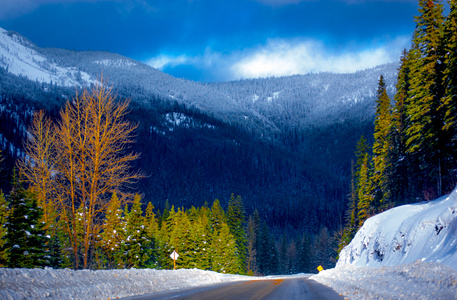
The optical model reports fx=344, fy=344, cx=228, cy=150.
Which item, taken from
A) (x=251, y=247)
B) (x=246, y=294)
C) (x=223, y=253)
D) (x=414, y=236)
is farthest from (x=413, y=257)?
(x=251, y=247)

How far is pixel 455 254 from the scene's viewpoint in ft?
38.6

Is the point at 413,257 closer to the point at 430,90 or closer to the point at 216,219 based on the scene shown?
the point at 430,90

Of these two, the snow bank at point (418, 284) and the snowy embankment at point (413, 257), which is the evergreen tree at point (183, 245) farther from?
the snow bank at point (418, 284)

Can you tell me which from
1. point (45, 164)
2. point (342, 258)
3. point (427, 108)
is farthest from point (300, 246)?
point (45, 164)

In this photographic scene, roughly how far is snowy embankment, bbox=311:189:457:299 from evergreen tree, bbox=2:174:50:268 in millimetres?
22372

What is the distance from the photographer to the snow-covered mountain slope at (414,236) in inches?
532

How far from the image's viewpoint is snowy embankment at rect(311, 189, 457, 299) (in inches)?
402

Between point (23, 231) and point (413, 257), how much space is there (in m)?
26.5

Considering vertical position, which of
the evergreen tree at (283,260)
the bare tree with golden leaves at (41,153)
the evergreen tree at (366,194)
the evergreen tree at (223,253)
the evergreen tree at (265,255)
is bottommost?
the evergreen tree at (283,260)

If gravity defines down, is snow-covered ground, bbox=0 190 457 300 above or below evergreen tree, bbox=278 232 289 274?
above

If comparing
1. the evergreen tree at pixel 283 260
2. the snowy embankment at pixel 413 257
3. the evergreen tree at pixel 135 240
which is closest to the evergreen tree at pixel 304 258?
the evergreen tree at pixel 283 260

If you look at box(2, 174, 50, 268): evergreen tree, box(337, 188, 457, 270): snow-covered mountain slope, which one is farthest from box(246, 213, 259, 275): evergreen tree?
box(2, 174, 50, 268): evergreen tree

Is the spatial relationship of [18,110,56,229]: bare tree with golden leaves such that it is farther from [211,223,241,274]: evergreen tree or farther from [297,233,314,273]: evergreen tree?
[297,233,314,273]: evergreen tree

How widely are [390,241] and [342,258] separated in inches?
698
